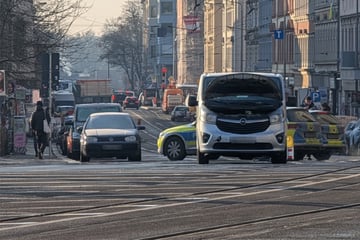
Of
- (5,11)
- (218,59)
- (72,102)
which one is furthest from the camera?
(218,59)

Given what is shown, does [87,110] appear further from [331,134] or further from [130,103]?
[130,103]

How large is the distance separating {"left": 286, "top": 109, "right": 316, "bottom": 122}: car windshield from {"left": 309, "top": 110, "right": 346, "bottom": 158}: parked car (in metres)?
0.45

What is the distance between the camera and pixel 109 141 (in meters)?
30.7

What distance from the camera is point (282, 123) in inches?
997

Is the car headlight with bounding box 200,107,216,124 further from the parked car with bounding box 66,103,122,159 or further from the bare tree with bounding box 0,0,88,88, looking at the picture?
the bare tree with bounding box 0,0,88,88

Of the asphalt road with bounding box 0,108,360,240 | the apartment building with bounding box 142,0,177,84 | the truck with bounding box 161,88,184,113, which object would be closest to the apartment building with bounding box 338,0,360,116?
the truck with bounding box 161,88,184,113

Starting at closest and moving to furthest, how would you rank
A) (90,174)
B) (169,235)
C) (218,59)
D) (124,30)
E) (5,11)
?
(169,235) < (90,174) < (5,11) < (218,59) < (124,30)

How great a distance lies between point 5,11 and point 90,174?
23.6 meters

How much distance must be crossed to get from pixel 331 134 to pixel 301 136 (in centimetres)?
131

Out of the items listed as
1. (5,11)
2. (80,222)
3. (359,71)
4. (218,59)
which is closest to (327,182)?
(80,222)

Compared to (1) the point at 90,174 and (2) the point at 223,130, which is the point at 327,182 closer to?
(1) the point at 90,174

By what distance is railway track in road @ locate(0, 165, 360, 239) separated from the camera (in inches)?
534

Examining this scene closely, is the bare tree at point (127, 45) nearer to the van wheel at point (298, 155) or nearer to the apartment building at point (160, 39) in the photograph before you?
the apartment building at point (160, 39)

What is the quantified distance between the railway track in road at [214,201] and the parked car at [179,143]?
12276mm
